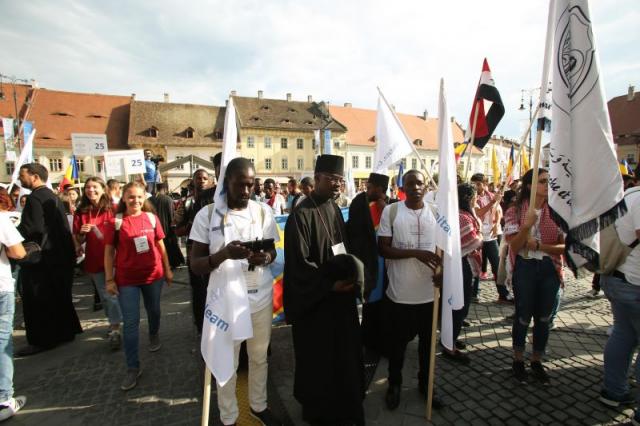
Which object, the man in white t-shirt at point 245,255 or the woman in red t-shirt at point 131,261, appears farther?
the woman in red t-shirt at point 131,261

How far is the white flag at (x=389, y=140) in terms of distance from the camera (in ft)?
12.3

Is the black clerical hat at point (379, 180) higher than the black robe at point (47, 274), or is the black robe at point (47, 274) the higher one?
the black clerical hat at point (379, 180)

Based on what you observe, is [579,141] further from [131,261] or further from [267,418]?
[131,261]

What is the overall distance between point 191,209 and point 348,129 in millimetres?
40884

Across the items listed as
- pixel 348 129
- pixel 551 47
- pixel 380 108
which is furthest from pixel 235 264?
pixel 348 129

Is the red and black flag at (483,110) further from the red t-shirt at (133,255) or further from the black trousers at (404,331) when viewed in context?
the red t-shirt at (133,255)

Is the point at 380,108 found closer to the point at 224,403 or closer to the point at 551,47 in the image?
the point at 551,47

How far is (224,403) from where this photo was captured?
2377 mm

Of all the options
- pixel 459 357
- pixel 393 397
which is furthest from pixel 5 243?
pixel 459 357

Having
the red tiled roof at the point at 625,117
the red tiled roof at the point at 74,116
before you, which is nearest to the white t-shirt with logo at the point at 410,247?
the red tiled roof at the point at 74,116

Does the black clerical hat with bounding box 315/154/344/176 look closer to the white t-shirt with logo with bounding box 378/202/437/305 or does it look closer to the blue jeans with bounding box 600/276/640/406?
the white t-shirt with logo with bounding box 378/202/437/305

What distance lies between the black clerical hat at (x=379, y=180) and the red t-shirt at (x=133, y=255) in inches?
109

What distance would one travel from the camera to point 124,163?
6.69 metres

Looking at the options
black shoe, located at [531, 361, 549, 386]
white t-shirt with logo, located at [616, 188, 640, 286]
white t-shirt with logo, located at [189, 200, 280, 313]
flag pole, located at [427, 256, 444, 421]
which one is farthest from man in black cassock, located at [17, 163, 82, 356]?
white t-shirt with logo, located at [616, 188, 640, 286]
